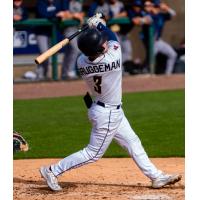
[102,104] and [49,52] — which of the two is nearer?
[49,52]

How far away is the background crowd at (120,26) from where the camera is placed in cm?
1564

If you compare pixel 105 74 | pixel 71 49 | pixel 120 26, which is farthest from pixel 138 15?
pixel 105 74

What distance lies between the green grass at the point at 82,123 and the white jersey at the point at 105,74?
2403mm

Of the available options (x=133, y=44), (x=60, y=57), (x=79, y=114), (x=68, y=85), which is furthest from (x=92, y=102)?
(x=133, y=44)

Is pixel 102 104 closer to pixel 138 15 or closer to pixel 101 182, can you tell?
pixel 101 182

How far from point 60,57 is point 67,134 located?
6.15 meters

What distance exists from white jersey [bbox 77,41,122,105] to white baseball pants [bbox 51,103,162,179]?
0.11 meters

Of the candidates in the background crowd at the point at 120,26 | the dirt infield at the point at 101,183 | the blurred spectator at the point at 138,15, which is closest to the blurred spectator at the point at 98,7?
the background crowd at the point at 120,26

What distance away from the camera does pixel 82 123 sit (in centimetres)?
1156

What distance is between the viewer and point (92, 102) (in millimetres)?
7008

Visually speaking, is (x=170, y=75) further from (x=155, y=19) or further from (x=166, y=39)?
(x=166, y=39)

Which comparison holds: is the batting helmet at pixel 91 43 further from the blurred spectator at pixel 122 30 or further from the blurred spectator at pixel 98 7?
the blurred spectator at pixel 122 30

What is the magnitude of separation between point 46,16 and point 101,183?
340 inches

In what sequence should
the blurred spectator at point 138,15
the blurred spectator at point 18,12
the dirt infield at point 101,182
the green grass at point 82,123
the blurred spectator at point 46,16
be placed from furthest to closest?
the blurred spectator at point 138,15 → the blurred spectator at point 46,16 → the blurred spectator at point 18,12 → the green grass at point 82,123 → the dirt infield at point 101,182
